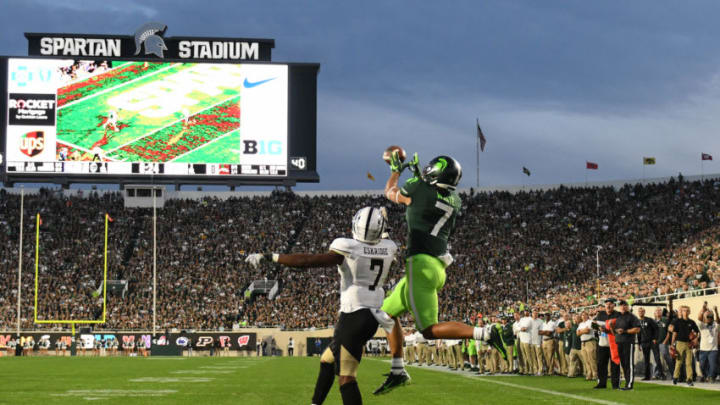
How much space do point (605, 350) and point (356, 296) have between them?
1037 centimetres

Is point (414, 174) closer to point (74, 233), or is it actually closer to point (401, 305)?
point (401, 305)

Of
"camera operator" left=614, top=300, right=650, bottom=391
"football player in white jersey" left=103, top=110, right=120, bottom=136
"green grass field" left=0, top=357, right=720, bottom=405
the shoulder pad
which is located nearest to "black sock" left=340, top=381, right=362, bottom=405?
the shoulder pad

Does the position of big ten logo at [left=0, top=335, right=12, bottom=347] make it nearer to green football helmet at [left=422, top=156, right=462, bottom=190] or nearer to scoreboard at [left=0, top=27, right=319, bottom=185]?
scoreboard at [left=0, top=27, right=319, bottom=185]

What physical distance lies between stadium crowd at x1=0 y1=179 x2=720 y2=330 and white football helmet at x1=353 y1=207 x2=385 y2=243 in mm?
32256

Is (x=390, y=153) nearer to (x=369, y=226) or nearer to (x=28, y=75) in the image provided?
(x=369, y=226)

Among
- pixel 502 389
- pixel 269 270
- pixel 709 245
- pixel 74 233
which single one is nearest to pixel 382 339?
pixel 269 270

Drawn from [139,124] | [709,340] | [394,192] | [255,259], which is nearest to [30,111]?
[139,124]

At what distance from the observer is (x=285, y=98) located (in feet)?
162

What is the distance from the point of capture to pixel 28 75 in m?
49.5

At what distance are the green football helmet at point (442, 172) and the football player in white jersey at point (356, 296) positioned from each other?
1311 millimetres

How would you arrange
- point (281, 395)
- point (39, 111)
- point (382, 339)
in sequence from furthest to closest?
1. point (39, 111)
2. point (382, 339)
3. point (281, 395)

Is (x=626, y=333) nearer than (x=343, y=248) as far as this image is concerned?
No

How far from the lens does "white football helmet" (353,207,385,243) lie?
26.5ft

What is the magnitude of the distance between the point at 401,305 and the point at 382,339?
36.9 m
